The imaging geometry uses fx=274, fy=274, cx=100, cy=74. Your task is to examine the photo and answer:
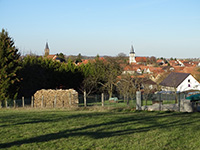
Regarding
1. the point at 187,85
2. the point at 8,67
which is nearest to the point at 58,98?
the point at 8,67

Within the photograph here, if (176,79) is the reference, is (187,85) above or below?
below

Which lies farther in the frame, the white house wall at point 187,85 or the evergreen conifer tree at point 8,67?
the white house wall at point 187,85

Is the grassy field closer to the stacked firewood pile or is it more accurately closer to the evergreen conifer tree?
the stacked firewood pile

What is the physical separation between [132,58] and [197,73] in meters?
110

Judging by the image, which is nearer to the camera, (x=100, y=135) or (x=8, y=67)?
(x=100, y=135)

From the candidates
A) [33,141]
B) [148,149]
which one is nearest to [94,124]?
[33,141]

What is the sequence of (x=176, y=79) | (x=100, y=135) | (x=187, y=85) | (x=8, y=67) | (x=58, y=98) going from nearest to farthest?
(x=100, y=135) → (x=58, y=98) → (x=8, y=67) → (x=176, y=79) → (x=187, y=85)

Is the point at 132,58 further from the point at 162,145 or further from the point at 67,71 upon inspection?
the point at 162,145

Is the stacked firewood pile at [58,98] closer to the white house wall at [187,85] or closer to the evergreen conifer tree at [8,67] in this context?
the evergreen conifer tree at [8,67]

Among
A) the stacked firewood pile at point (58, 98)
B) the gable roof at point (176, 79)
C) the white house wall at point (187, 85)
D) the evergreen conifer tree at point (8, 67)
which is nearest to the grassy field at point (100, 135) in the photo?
the stacked firewood pile at point (58, 98)

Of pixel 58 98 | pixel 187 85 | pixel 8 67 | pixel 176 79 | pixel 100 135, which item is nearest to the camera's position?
pixel 100 135

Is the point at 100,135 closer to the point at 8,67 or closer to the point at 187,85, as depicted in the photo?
the point at 8,67

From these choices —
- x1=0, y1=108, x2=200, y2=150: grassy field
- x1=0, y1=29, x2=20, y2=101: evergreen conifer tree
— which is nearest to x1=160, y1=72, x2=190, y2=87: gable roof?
x1=0, y1=29, x2=20, y2=101: evergreen conifer tree

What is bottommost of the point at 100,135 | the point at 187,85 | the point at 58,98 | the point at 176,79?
the point at 100,135
